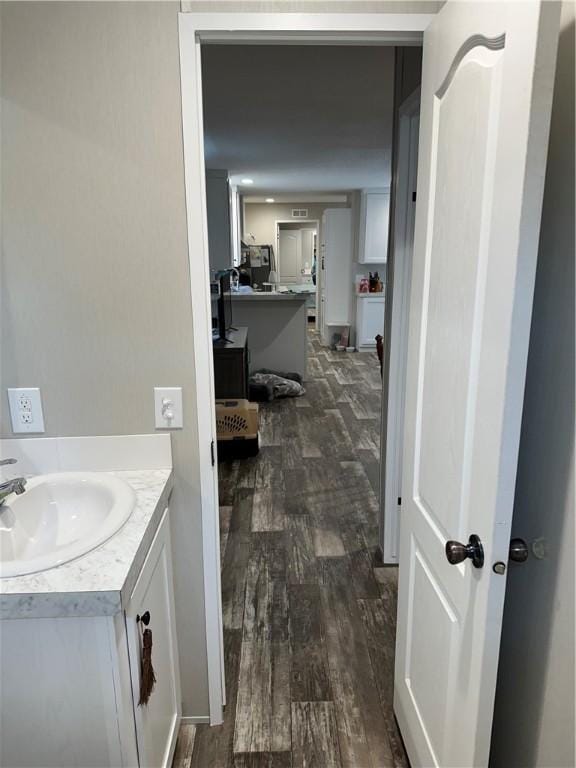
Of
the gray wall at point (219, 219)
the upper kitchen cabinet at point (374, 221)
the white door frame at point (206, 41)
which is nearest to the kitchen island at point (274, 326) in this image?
the gray wall at point (219, 219)

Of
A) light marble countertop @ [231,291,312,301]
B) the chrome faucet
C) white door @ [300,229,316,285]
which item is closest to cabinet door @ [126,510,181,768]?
the chrome faucet

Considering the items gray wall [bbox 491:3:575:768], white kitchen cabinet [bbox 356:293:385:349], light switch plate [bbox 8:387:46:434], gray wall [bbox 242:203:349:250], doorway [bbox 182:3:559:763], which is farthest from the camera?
gray wall [bbox 242:203:349:250]

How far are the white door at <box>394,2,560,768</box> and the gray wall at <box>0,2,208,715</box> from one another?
25.6 inches

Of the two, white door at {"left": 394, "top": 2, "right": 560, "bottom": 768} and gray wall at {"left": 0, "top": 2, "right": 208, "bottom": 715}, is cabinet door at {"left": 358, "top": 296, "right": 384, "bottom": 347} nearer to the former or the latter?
white door at {"left": 394, "top": 2, "right": 560, "bottom": 768}

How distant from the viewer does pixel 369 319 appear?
7.70m

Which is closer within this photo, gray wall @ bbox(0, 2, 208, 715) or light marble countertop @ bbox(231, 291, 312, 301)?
gray wall @ bbox(0, 2, 208, 715)

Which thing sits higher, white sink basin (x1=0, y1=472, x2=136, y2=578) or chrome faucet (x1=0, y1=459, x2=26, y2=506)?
chrome faucet (x1=0, y1=459, x2=26, y2=506)

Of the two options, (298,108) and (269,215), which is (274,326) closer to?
(298,108)

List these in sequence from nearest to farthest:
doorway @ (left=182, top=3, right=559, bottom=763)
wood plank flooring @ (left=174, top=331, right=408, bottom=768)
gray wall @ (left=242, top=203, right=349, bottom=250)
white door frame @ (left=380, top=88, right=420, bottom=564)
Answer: doorway @ (left=182, top=3, right=559, bottom=763) < wood plank flooring @ (left=174, top=331, right=408, bottom=768) < white door frame @ (left=380, top=88, right=420, bottom=564) < gray wall @ (left=242, top=203, right=349, bottom=250)

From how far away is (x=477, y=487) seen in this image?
100 cm

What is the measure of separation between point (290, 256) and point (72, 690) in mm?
10677

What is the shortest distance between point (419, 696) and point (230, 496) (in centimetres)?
202

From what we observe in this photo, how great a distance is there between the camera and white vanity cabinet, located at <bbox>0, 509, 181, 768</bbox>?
3.25 feet

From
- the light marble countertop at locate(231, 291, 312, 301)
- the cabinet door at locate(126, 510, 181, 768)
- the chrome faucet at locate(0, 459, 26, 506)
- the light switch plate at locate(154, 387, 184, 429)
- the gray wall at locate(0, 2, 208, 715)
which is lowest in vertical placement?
the cabinet door at locate(126, 510, 181, 768)
